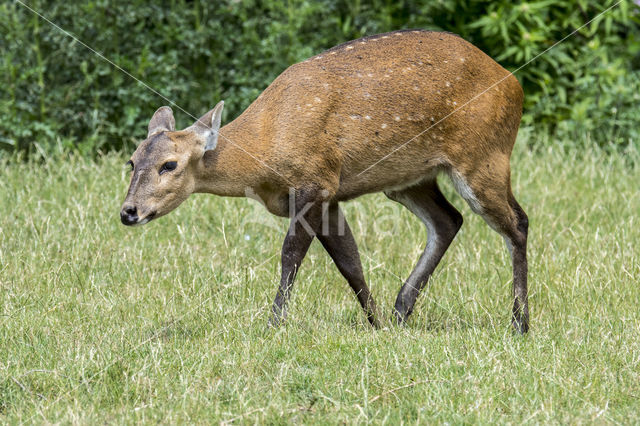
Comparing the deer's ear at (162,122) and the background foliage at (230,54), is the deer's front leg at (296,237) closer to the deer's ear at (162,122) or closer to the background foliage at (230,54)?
the deer's ear at (162,122)

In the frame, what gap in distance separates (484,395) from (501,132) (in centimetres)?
200

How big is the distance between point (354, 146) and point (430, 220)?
951 mm

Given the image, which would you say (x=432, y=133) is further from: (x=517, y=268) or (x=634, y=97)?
(x=634, y=97)

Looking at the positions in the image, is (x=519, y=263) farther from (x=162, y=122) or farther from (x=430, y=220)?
(x=162, y=122)

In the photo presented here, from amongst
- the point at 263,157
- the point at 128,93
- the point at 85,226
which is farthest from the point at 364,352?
the point at 128,93

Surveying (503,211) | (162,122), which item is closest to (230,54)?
(162,122)

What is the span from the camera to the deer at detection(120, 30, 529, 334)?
5355 mm

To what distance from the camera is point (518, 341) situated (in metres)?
5.11

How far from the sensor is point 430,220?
245 inches

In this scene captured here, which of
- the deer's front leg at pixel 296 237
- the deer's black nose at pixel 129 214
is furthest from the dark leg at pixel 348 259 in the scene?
the deer's black nose at pixel 129 214

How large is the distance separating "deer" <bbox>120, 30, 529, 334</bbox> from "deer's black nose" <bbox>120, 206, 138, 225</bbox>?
23 mm

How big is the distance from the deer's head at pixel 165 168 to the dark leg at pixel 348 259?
33.2 inches

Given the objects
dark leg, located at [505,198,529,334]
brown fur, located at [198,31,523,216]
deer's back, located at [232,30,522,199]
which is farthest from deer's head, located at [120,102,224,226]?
dark leg, located at [505,198,529,334]

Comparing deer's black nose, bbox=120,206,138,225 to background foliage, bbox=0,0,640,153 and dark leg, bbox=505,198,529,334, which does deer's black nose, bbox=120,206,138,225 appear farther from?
background foliage, bbox=0,0,640,153
